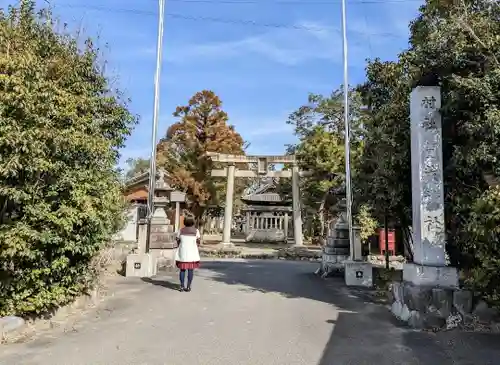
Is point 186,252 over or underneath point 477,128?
underneath

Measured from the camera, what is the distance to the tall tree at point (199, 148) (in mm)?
26531

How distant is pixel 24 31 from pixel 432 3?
8.28 m

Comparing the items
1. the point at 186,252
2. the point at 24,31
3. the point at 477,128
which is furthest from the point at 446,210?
the point at 24,31

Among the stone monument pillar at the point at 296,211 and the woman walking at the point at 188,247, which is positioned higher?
the stone monument pillar at the point at 296,211

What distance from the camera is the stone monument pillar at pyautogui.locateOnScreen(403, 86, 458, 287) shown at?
6570 millimetres

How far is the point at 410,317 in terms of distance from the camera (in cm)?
643

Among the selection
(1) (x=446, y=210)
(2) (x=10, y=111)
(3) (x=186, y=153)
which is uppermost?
(3) (x=186, y=153)

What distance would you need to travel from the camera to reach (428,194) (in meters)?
6.85

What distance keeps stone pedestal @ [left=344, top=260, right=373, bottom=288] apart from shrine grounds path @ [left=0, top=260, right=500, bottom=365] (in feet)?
6.57

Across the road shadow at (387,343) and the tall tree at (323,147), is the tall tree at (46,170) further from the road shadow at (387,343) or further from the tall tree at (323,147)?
the tall tree at (323,147)

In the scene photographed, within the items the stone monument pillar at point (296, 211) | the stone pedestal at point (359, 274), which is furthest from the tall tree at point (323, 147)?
the stone pedestal at point (359, 274)

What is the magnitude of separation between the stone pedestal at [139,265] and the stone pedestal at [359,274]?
532cm

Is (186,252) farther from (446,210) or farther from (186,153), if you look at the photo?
(186,153)

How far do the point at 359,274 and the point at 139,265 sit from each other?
586 centimetres
